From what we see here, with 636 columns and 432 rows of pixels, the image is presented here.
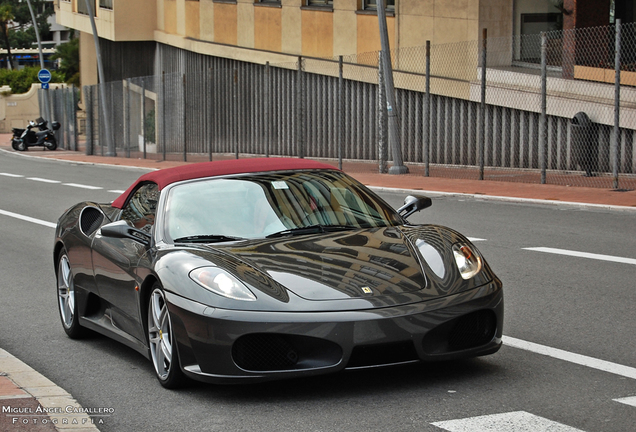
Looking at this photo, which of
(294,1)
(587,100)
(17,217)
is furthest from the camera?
(294,1)

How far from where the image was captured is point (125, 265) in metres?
6.13

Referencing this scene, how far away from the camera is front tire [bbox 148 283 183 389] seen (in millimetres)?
5375

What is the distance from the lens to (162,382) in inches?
218

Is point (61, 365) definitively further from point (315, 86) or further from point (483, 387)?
point (315, 86)

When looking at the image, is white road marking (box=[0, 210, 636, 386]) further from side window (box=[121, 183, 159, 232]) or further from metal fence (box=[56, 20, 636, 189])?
metal fence (box=[56, 20, 636, 189])

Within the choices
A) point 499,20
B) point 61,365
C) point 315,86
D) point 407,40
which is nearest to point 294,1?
point 315,86

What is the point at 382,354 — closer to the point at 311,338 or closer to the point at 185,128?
the point at 311,338

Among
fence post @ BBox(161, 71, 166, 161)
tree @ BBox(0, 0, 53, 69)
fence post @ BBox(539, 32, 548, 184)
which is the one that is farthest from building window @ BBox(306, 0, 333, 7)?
tree @ BBox(0, 0, 53, 69)

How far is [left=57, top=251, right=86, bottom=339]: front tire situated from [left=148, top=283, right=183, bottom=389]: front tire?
4.87 ft

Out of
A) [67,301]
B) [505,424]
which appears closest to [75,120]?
[67,301]

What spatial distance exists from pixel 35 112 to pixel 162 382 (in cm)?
6537

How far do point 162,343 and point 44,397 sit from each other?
71 centimetres

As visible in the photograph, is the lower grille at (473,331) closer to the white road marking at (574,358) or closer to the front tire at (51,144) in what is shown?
the white road marking at (574,358)

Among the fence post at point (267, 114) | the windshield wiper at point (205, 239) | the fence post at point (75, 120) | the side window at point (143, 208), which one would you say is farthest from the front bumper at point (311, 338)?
the fence post at point (75, 120)
